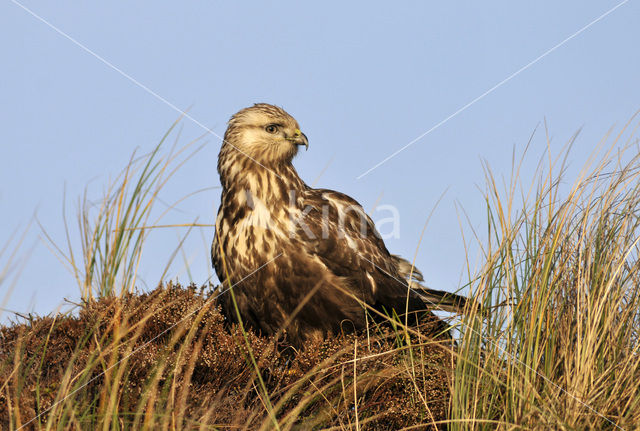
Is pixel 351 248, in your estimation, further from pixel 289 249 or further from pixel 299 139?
pixel 299 139

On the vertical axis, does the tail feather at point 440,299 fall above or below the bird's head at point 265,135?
below

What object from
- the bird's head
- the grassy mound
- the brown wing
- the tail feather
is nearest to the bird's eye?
the bird's head

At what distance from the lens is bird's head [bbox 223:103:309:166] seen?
20.4 feet

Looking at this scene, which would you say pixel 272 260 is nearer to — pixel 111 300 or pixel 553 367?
pixel 111 300

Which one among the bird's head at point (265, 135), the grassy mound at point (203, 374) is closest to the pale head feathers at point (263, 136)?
the bird's head at point (265, 135)

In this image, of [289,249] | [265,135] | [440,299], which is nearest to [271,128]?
[265,135]

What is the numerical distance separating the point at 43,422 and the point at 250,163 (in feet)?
8.47

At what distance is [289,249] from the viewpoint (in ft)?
18.8

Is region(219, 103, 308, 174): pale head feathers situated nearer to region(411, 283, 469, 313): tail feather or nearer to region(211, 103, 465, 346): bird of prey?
region(211, 103, 465, 346): bird of prey

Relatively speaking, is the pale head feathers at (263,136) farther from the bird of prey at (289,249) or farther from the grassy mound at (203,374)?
the grassy mound at (203,374)

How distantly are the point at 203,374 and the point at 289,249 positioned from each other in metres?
1.14

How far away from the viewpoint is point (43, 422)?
4551mm

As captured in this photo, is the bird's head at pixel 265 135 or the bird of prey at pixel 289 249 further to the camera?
the bird's head at pixel 265 135

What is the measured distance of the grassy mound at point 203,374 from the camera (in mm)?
4625
